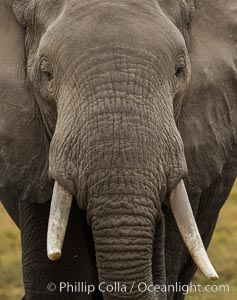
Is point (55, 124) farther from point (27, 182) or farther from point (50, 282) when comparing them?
point (50, 282)

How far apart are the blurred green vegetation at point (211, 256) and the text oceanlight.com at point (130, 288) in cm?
6

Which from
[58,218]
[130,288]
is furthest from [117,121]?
Answer: [130,288]

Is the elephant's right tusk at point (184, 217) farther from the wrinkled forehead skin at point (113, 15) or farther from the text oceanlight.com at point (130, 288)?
the wrinkled forehead skin at point (113, 15)

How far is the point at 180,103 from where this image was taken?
776 cm

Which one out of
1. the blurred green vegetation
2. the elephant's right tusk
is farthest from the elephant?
the blurred green vegetation

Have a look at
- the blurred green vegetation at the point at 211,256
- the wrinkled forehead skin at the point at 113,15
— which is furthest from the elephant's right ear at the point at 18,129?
the blurred green vegetation at the point at 211,256

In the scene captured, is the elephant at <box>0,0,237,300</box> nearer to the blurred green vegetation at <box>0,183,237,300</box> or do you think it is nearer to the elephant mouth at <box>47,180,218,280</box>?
the elephant mouth at <box>47,180,218,280</box>

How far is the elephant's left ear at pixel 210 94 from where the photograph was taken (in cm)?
795

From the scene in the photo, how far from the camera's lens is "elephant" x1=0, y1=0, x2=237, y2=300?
721 cm

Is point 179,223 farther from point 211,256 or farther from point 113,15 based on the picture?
point 211,256

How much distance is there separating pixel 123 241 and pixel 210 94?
1060 millimetres

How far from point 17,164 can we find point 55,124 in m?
0.29

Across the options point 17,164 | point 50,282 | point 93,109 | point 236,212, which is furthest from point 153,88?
point 236,212

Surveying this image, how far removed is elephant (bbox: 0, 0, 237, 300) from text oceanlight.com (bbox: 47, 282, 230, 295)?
2cm
